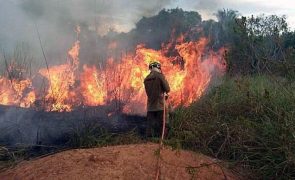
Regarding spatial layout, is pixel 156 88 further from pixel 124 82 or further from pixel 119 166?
pixel 124 82

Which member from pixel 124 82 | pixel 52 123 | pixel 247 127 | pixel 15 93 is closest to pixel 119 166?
pixel 247 127

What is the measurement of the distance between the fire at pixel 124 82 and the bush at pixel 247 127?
1536 mm

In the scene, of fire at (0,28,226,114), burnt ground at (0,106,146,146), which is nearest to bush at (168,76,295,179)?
burnt ground at (0,106,146,146)

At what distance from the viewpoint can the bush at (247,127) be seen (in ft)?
18.9

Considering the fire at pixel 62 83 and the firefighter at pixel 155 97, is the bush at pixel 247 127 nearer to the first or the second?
the firefighter at pixel 155 97

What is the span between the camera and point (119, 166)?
5.66m

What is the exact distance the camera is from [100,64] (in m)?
12.3

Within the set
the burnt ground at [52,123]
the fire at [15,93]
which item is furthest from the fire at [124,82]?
the burnt ground at [52,123]

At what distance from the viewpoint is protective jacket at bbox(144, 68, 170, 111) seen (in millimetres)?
8367

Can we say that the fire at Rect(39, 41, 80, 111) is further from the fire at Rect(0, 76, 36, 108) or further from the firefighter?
the firefighter

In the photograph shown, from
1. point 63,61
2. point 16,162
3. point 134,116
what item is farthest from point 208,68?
point 16,162

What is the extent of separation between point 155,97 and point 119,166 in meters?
3.03

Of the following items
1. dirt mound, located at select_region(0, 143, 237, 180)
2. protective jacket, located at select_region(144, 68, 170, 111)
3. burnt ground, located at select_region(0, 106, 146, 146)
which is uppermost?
protective jacket, located at select_region(144, 68, 170, 111)

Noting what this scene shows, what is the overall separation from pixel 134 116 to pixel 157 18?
8839 mm
